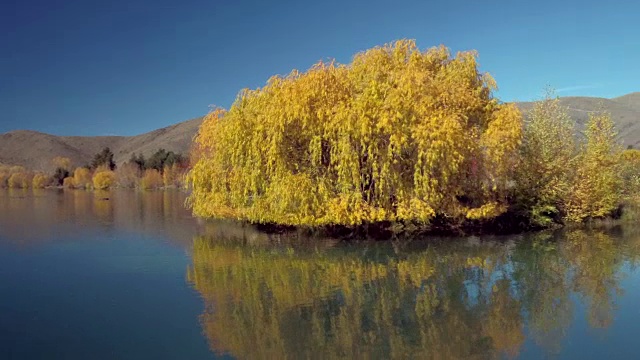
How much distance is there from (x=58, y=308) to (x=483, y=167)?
58.6 ft

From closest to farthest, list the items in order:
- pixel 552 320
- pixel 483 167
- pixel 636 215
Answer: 1. pixel 552 320
2. pixel 483 167
3. pixel 636 215

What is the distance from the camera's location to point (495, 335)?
1041cm

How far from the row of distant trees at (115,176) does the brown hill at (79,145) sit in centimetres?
3414

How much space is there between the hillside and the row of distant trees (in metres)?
26.3

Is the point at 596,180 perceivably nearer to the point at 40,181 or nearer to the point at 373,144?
the point at 373,144

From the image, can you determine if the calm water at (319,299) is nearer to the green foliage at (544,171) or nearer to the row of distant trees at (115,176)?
the green foliage at (544,171)

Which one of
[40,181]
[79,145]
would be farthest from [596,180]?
[79,145]

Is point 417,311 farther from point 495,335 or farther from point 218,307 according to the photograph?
point 218,307

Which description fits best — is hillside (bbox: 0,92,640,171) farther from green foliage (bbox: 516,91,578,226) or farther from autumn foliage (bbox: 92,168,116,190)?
green foliage (bbox: 516,91,578,226)

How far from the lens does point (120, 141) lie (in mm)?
183125

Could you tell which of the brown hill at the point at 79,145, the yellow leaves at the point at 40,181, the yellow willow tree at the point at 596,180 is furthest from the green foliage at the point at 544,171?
the brown hill at the point at 79,145

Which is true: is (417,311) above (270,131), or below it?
below

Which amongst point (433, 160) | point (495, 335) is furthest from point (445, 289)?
point (433, 160)

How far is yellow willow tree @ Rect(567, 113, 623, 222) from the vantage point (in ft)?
91.2
